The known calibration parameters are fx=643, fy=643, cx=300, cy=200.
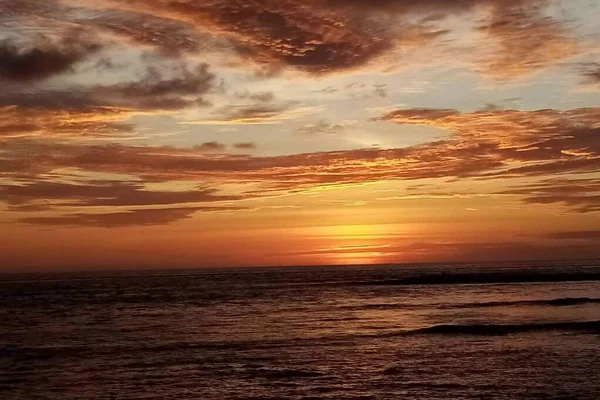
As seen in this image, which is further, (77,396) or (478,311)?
(478,311)

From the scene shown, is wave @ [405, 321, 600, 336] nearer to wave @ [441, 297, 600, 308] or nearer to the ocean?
the ocean

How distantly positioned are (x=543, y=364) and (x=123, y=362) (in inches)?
700

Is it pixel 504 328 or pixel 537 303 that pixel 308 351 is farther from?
pixel 537 303

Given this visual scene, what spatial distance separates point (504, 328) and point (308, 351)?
44.3 ft

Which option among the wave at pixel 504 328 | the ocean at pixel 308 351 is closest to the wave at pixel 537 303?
the ocean at pixel 308 351

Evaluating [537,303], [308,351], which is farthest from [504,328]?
[537,303]

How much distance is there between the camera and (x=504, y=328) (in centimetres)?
3766

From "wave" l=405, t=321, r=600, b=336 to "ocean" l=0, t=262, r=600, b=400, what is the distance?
0.06 metres

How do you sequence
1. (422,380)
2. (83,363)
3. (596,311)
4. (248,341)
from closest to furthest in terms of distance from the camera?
(422,380), (83,363), (248,341), (596,311)

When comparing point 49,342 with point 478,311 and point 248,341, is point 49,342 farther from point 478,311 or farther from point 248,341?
point 478,311

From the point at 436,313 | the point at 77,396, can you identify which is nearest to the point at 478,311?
the point at 436,313

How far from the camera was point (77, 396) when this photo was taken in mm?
21969

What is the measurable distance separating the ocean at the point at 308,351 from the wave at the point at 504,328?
2.3 inches

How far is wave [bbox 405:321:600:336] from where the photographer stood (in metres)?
36.3
